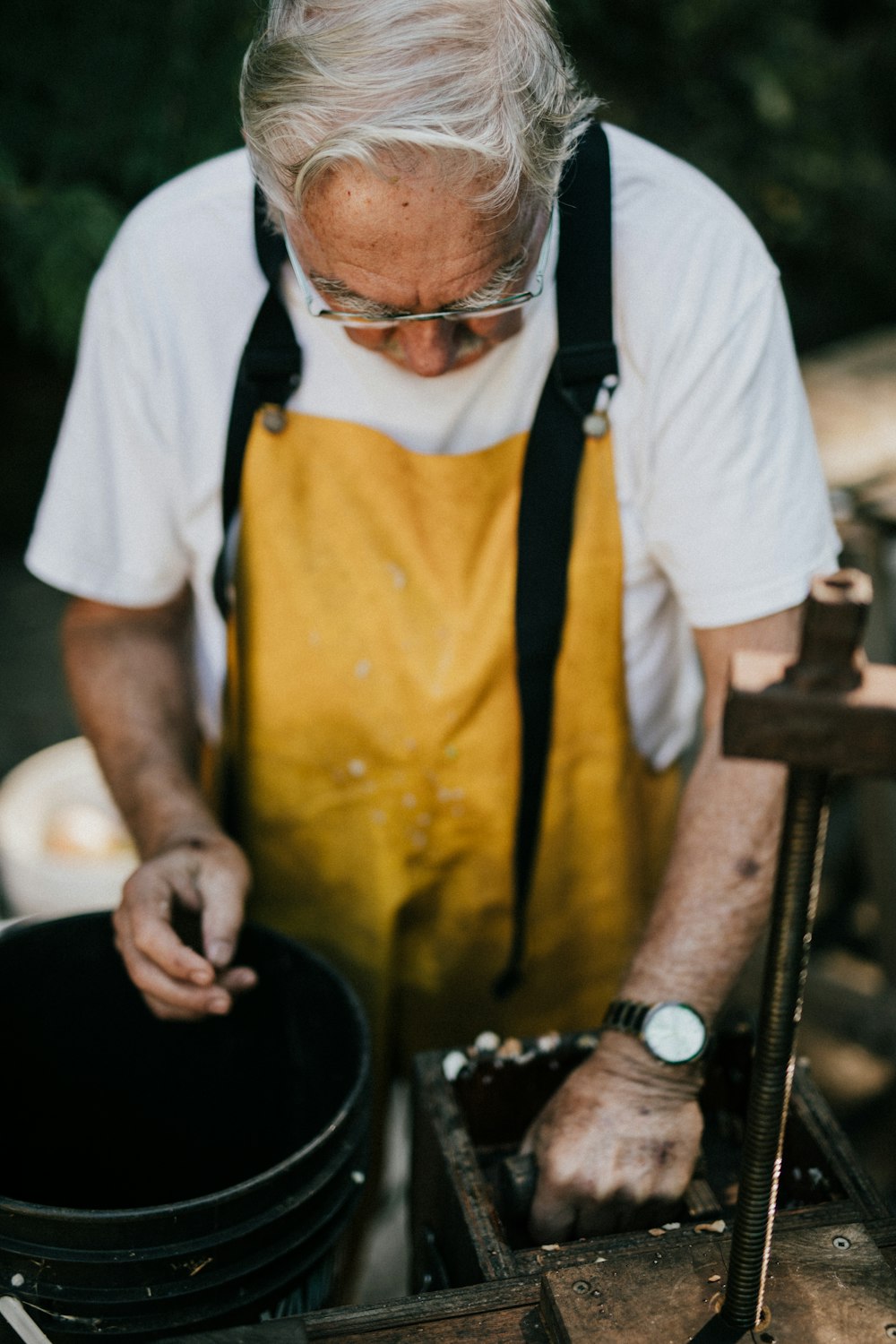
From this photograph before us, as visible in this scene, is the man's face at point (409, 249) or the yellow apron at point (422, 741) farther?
the yellow apron at point (422, 741)

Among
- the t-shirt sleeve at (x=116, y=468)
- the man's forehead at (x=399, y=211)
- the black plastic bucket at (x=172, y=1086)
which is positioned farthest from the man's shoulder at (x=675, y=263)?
the black plastic bucket at (x=172, y=1086)

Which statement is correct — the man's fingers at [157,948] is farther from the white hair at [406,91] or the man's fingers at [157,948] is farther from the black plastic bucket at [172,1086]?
the white hair at [406,91]

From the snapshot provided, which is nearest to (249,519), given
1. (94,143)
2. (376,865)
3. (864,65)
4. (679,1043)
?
(376,865)

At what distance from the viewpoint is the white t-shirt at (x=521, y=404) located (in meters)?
1.35

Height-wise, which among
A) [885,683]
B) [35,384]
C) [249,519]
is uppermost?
[885,683]

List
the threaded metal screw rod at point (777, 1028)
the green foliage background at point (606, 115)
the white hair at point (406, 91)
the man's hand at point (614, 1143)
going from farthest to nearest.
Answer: the green foliage background at point (606, 115)
the man's hand at point (614, 1143)
the white hair at point (406, 91)
the threaded metal screw rod at point (777, 1028)

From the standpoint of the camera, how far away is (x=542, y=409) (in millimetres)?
1426

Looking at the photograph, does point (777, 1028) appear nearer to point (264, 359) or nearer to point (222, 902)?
point (222, 902)

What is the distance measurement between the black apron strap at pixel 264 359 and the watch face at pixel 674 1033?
2.65 ft

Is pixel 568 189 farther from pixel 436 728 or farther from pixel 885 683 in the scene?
pixel 885 683

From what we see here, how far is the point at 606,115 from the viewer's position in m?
3.70

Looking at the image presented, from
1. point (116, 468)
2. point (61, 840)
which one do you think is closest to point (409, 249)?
point (116, 468)

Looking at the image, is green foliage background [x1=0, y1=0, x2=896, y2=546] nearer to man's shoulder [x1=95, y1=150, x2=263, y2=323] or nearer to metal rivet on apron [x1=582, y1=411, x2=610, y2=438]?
man's shoulder [x1=95, y1=150, x2=263, y2=323]

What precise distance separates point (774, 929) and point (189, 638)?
1139 millimetres
